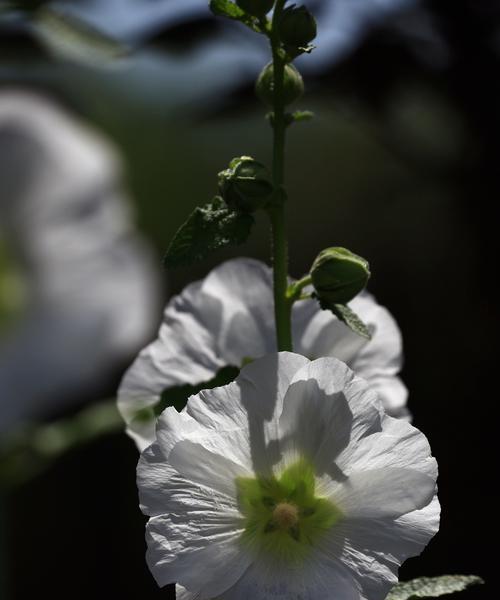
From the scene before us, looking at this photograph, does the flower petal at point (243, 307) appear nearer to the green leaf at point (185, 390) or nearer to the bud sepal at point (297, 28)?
the green leaf at point (185, 390)

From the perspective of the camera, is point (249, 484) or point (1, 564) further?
point (1, 564)

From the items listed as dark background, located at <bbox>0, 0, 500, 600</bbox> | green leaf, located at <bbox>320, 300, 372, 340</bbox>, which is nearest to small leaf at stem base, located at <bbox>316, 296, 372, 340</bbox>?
green leaf, located at <bbox>320, 300, 372, 340</bbox>

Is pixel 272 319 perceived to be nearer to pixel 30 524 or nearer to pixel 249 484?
pixel 249 484

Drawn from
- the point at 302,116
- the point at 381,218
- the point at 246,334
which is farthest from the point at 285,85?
the point at 381,218

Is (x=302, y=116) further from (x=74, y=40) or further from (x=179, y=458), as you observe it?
(x=74, y=40)

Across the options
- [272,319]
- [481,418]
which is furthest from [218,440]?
[481,418]

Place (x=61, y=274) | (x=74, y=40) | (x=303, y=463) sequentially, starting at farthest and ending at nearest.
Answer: (x=74, y=40), (x=303, y=463), (x=61, y=274)

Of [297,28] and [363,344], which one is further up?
[297,28]
